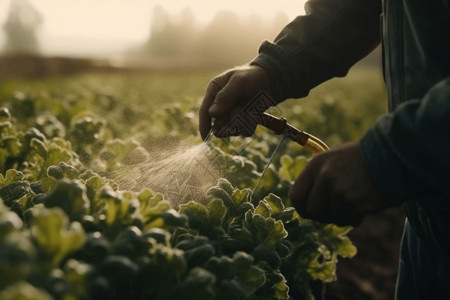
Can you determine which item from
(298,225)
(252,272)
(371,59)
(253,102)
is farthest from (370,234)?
(371,59)

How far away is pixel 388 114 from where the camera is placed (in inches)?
71.2

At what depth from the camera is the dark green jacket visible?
5.68ft

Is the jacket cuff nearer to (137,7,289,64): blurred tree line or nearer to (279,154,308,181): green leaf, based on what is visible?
(279,154,308,181): green leaf

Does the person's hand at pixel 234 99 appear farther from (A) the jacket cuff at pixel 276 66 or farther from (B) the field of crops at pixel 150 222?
(B) the field of crops at pixel 150 222

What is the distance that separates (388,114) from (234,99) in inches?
39.0

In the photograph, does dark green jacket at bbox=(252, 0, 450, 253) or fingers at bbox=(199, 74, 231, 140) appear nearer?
dark green jacket at bbox=(252, 0, 450, 253)

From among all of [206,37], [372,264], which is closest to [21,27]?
[206,37]

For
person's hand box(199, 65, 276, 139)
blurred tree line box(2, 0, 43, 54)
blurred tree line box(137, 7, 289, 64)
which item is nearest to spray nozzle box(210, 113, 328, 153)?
person's hand box(199, 65, 276, 139)

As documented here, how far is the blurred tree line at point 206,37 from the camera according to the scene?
355 ft

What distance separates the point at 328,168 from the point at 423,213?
2.36ft

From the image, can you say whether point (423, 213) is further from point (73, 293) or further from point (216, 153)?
point (73, 293)

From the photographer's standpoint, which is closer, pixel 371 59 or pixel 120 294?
pixel 120 294

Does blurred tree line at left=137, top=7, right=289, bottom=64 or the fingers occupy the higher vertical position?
the fingers

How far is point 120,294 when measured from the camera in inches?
70.6
